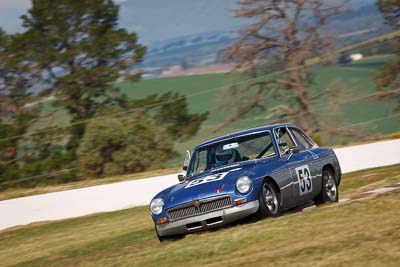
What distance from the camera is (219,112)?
3862 cm

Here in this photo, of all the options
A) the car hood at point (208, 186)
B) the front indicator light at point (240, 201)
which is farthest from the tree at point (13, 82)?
the front indicator light at point (240, 201)

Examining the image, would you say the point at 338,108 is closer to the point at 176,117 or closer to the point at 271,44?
the point at 271,44

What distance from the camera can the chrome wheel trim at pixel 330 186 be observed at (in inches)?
555

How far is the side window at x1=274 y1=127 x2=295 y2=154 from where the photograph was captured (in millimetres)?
13207

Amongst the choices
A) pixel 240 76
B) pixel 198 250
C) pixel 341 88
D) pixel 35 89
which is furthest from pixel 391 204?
pixel 35 89

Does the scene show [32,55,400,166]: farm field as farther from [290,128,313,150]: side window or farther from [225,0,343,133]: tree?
[290,128,313,150]: side window

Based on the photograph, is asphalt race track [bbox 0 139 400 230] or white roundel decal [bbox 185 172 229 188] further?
asphalt race track [bbox 0 139 400 230]

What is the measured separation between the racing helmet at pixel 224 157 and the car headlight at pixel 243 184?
47.8 inches

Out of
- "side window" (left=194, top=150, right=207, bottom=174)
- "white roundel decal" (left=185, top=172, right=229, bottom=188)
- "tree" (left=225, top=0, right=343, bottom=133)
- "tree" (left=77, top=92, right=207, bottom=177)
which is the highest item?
"tree" (left=225, top=0, right=343, bottom=133)

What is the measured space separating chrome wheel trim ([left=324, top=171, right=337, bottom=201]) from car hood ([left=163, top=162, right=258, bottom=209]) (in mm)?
1960

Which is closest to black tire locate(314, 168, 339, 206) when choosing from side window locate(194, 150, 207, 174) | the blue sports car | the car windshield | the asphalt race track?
the blue sports car

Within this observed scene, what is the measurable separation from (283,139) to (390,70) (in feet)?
89.3

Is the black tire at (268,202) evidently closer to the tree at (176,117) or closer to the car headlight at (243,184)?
the car headlight at (243,184)

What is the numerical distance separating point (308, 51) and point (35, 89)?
1306cm
